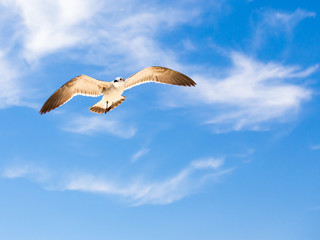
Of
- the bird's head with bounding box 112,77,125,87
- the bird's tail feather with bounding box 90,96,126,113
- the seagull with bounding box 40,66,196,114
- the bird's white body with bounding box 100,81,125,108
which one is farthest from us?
the bird's tail feather with bounding box 90,96,126,113

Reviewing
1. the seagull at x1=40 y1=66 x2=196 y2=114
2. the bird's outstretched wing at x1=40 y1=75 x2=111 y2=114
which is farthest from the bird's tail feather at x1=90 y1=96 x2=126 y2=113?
the bird's outstretched wing at x1=40 y1=75 x2=111 y2=114

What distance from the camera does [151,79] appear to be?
17016 mm

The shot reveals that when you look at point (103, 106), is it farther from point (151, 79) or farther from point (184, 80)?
point (184, 80)

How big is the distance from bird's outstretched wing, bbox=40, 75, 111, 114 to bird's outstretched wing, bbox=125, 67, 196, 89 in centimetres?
146

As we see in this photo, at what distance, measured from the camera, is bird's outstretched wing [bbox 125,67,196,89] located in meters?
16.5

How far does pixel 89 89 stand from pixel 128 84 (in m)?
2.01

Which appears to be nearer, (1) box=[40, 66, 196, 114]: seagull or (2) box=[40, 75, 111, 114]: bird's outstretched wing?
(1) box=[40, 66, 196, 114]: seagull

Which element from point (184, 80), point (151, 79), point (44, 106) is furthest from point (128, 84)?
point (44, 106)

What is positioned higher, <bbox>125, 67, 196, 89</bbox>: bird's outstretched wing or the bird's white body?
<bbox>125, 67, 196, 89</bbox>: bird's outstretched wing

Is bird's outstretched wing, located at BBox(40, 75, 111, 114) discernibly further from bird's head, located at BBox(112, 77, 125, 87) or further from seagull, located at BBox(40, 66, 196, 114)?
bird's head, located at BBox(112, 77, 125, 87)

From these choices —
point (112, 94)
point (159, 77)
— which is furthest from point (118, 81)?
point (159, 77)

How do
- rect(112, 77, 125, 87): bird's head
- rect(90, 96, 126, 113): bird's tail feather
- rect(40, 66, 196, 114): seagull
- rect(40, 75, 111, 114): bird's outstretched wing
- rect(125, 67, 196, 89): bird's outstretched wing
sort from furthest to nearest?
rect(125, 67, 196, 89): bird's outstretched wing, rect(90, 96, 126, 113): bird's tail feather, rect(40, 75, 111, 114): bird's outstretched wing, rect(40, 66, 196, 114): seagull, rect(112, 77, 125, 87): bird's head

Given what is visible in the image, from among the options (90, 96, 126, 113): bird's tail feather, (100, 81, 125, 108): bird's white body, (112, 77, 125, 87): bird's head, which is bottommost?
(90, 96, 126, 113): bird's tail feather

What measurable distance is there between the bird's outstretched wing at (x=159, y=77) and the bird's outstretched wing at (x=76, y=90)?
1455mm
